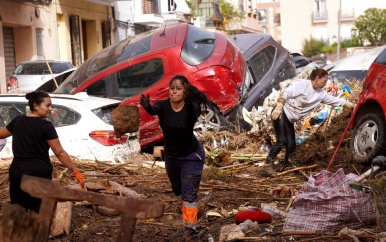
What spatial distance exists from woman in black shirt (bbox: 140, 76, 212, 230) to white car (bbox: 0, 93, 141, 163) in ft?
12.7

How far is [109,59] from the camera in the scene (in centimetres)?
1486

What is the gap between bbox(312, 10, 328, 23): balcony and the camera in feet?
285

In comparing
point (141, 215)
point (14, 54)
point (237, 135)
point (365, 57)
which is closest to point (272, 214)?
point (141, 215)

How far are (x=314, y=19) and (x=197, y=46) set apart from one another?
74.6 meters

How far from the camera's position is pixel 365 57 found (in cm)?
1838

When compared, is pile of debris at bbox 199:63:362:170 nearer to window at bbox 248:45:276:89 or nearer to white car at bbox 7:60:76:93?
window at bbox 248:45:276:89

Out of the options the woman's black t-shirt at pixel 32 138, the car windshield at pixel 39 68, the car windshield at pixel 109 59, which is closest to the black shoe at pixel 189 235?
the woman's black t-shirt at pixel 32 138

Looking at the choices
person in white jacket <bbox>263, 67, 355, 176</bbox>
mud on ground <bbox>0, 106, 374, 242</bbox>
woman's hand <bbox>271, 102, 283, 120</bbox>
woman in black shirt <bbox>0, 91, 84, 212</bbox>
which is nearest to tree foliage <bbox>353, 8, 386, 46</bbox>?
mud on ground <bbox>0, 106, 374, 242</bbox>

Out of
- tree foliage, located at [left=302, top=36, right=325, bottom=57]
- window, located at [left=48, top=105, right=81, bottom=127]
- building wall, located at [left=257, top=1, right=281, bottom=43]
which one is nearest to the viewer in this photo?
window, located at [left=48, top=105, right=81, bottom=127]

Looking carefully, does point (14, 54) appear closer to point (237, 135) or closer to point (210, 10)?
point (237, 135)

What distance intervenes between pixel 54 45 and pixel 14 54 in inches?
85.4

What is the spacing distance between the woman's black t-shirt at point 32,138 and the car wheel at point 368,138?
431 cm

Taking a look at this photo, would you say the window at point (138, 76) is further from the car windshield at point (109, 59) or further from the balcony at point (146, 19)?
the balcony at point (146, 19)

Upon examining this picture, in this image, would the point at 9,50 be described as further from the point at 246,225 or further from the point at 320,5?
the point at 320,5
